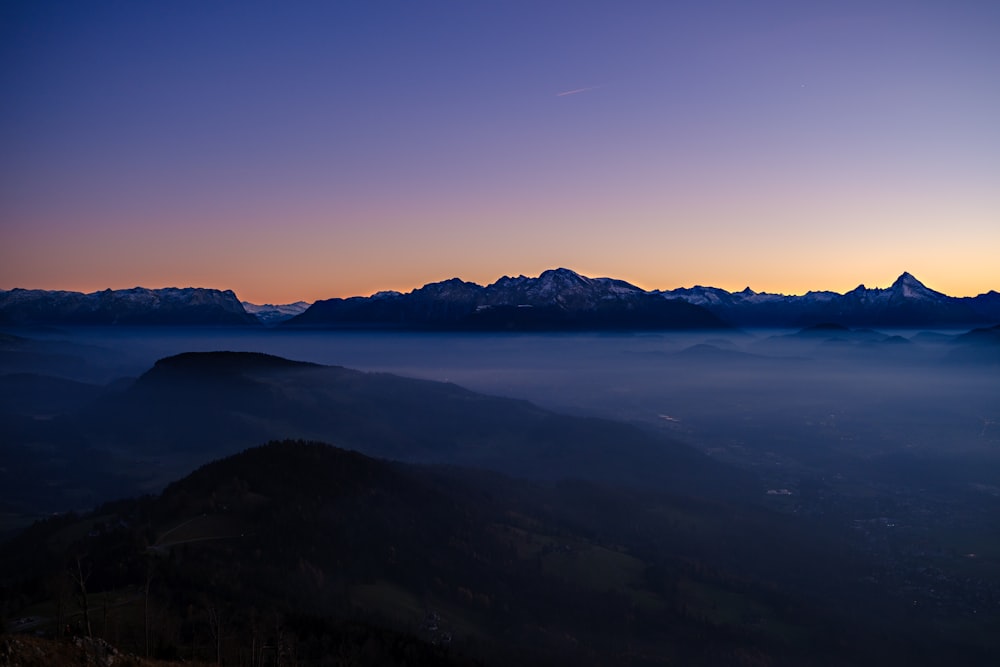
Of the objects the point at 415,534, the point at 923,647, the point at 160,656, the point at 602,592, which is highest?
the point at 160,656

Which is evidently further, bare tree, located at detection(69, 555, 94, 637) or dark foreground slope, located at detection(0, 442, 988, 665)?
dark foreground slope, located at detection(0, 442, 988, 665)

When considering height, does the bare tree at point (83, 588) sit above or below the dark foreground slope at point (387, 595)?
above

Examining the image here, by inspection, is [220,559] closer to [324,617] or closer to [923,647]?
[324,617]

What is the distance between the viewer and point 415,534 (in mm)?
191625

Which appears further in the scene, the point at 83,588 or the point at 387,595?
the point at 387,595

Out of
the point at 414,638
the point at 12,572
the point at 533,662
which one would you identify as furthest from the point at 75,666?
the point at 12,572

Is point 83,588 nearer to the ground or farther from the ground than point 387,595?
farther from the ground

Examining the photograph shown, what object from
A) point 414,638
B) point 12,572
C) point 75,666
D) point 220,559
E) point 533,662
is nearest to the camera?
point 75,666

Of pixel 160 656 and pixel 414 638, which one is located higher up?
pixel 160 656

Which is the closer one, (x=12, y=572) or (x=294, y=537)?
(x=12, y=572)

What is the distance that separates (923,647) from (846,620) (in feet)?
62.7

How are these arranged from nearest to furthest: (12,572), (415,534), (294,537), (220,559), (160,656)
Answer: (160,656), (220,559), (12,572), (294,537), (415,534)

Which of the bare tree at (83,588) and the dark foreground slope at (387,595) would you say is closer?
the bare tree at (83,588)

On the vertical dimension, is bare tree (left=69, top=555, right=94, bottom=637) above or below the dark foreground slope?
above
